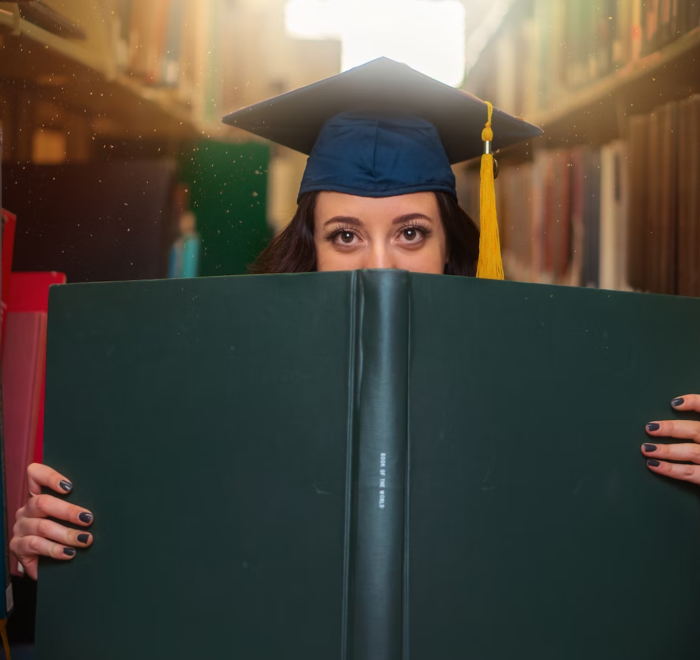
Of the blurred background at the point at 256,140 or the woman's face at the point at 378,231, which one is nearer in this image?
the woman's face at the point at 378,231

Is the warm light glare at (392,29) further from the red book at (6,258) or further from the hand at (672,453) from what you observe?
the hand at (672,453)

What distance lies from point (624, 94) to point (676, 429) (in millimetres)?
923

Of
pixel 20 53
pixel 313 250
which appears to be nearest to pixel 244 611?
pixel 313 250

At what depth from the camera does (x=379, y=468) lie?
0.48 metres

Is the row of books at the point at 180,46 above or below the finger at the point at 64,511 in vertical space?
above

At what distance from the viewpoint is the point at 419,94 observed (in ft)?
3.14

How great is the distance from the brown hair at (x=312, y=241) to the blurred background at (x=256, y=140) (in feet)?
0.67

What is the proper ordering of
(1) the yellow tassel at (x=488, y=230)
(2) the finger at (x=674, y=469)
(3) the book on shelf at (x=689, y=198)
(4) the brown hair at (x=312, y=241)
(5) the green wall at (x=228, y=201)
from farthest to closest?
(5) the green wall at (x=228, y=201), (3) the book on shelf at (x=689, y=198), (4) the brown hair at (x=312, y=241), (1) the yellow tassel at (x=488, y=230), (2) the finger at (x=674, y=469)

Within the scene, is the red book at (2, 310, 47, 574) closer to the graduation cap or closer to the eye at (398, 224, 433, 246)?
the graduation cap

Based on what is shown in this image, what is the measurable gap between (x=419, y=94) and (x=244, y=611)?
29.5 inches

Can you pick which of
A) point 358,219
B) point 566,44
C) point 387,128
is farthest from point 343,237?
point 566,44

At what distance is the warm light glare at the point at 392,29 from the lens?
1363 millimetres

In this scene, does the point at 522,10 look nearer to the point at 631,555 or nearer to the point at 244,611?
the point at 631,555

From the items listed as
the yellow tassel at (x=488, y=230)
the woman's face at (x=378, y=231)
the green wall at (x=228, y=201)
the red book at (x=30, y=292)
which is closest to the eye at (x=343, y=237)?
the woman's face at (x=378, y=231)
